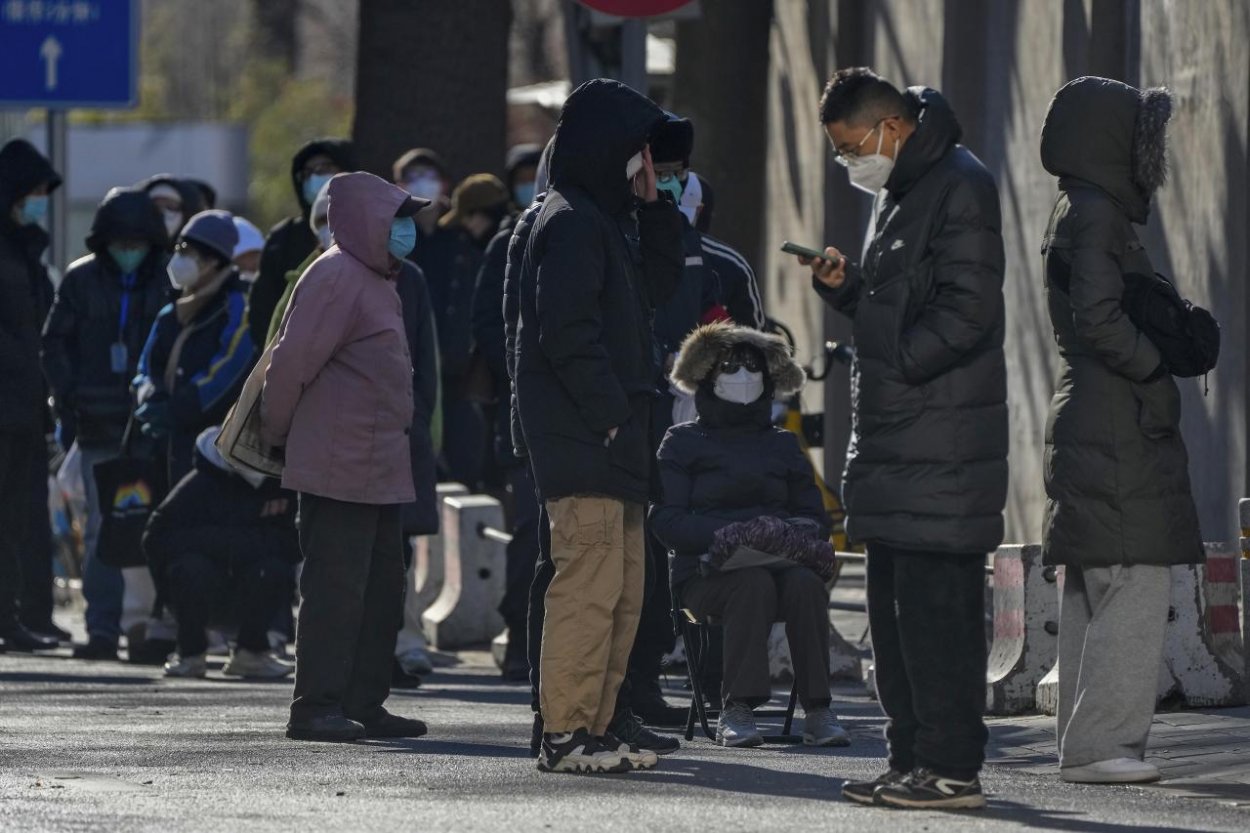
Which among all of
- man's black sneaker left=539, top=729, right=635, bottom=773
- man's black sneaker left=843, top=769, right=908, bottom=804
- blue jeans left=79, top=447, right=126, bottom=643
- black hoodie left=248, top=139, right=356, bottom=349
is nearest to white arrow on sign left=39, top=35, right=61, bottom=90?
blue jeans left=79, top=447, right=126, bottom=643

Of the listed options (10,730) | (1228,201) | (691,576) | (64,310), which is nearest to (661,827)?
(691,576)

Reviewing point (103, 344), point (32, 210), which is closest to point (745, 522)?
point (103, 344)

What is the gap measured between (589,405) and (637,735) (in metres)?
1.25

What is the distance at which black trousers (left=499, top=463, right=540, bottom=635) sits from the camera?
1216 cm

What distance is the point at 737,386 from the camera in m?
10.5

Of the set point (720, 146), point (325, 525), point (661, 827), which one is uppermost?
point (720, 146)

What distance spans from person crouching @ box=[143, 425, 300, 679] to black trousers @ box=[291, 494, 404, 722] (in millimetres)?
2823

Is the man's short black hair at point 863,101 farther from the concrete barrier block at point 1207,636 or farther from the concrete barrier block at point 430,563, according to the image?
the concrete barrier block at point 430,563

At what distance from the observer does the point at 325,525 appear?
412 inches

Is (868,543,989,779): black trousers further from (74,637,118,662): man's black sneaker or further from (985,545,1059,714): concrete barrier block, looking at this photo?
(74,637,118,662): man's black sneaker

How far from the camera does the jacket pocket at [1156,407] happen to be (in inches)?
344

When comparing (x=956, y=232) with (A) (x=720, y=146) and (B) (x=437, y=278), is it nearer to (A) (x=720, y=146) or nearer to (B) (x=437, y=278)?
(B) (x=437, y=278)

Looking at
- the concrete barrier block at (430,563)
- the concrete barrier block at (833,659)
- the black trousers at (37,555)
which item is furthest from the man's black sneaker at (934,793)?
the black trousers at (37,555)

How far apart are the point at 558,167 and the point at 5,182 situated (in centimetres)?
632
